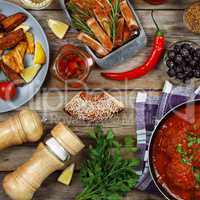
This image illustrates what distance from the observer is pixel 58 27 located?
6.69ft

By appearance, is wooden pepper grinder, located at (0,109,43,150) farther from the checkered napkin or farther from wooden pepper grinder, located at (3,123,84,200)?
the checkered napkin

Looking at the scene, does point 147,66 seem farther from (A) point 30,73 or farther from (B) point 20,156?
(B) point 20,156

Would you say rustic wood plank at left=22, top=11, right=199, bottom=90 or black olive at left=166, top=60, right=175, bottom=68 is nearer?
black olive at left=166, top=60, right=175, bottom=68

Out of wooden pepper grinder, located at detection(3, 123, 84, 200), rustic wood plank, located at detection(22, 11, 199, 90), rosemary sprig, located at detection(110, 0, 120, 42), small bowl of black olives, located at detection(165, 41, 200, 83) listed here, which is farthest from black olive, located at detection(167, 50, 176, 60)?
wooden pepper grinder, located at detection(3, 123, 84, 200)

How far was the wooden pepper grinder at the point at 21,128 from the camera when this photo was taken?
192 centimetres

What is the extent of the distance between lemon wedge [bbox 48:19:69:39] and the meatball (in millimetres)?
663

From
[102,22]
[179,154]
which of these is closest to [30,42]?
[102,22]

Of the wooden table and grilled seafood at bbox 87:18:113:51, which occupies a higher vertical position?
grilled seafood at bbox 87:18:113:51

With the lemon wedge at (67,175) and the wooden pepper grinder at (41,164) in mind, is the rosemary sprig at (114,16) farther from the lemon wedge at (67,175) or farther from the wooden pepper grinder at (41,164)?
the lemon wedge at (67,175)

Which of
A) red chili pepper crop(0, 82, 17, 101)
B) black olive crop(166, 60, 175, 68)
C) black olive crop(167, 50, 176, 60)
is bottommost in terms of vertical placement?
red chili pepper crop(0, 82, 17, 101)

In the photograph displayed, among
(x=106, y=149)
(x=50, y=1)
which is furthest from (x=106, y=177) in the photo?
(x=50, y=1)

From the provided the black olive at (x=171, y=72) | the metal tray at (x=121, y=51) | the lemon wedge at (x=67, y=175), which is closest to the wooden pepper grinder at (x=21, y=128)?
the lemon wedge at (x=67, y=175)

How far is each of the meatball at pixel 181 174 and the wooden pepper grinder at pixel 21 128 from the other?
0.51 m

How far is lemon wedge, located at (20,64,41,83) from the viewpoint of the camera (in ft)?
6.57
